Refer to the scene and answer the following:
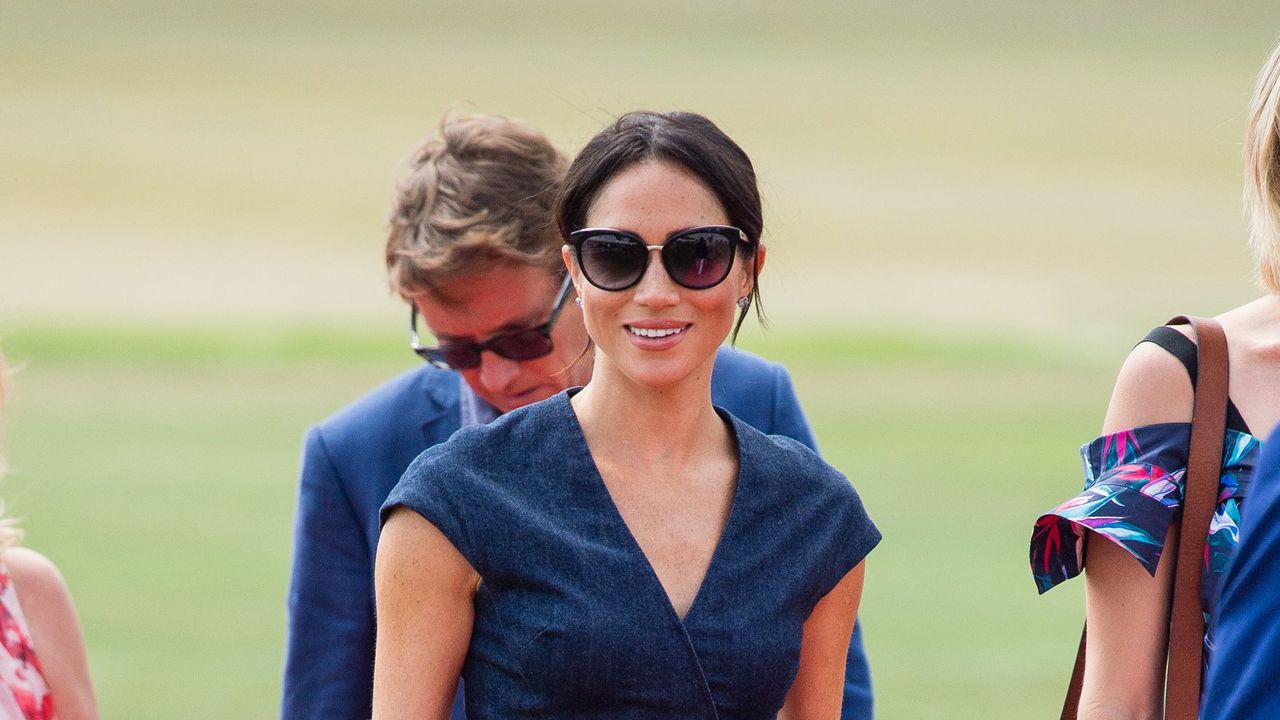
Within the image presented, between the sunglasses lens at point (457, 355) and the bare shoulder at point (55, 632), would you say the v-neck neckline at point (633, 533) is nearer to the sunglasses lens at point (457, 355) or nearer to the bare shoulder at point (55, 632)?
the sunglasses lens at point (457, 355)

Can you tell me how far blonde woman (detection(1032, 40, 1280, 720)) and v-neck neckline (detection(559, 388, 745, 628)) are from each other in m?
0.59

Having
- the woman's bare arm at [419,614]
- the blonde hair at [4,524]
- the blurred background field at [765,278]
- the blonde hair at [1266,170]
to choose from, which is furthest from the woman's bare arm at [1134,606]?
the blurred background field at [765,278]

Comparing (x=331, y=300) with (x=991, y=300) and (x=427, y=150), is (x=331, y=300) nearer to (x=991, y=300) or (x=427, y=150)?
(x=991, y=300)

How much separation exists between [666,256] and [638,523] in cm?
38

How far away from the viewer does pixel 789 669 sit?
240 centimetres

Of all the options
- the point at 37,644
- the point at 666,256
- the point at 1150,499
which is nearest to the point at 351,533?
the point at 37,644

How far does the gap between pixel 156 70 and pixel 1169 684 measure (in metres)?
42.1

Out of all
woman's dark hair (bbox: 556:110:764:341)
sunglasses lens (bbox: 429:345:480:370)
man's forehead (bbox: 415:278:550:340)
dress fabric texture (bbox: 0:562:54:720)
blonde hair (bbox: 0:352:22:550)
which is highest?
woman's dark hair (bbox: 556:110:764:341)

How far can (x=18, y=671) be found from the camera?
10.0 feet

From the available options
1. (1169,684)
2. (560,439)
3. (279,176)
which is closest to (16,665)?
(560,439)

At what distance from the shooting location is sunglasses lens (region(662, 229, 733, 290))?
95.7 inches

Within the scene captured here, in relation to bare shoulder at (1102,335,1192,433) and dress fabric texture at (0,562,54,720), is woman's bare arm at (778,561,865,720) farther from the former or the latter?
dress fabric texture at (0,562,54,720)

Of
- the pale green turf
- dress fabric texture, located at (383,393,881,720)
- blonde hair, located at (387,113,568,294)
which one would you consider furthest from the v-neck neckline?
the pale green turf

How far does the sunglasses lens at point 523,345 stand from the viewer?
132 inches
